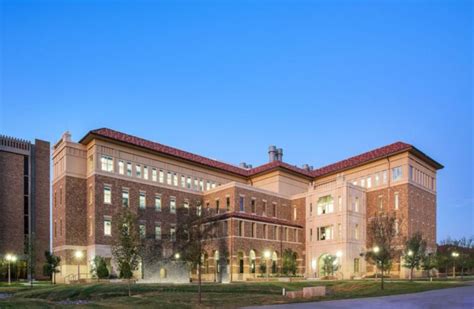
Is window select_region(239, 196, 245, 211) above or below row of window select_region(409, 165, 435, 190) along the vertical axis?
below

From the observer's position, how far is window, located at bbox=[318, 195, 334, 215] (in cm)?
6255

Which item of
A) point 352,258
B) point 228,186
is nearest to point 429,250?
point 352,258

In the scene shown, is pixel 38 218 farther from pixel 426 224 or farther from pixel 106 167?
pixel 426 224

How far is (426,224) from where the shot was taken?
6538 centimetres

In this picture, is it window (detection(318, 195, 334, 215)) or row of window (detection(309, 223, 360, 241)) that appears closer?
row of window (detection(309, 223, 360, 241))

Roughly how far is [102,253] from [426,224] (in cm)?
4119

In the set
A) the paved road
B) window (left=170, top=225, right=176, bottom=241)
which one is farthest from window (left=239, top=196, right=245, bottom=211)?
the paved road

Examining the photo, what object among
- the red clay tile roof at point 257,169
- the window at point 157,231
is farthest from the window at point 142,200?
the red clay tile roof at point 257,169

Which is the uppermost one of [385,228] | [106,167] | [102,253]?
[106,167]

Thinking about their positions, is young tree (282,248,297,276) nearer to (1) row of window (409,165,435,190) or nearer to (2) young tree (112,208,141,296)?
(1) row of window (409,165,435,190)

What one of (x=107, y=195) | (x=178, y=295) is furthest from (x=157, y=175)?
(x=178, y=295)

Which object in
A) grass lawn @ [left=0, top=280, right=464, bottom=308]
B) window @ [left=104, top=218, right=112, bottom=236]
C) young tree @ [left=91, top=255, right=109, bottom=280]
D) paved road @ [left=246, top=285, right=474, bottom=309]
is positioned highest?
window @ [left=104, top=218, right=112, bottom=236]

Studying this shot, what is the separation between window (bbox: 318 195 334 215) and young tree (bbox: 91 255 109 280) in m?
27.8

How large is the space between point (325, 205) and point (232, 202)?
481 inches
